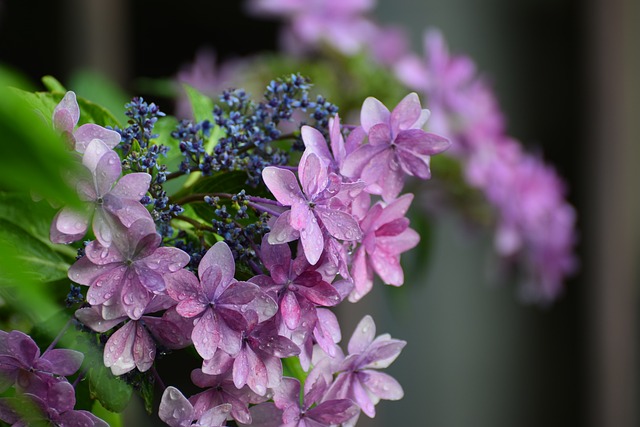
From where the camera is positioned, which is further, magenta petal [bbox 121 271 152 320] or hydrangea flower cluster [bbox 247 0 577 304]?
hydrangea flower cluster [bbox 247 0 577 304]

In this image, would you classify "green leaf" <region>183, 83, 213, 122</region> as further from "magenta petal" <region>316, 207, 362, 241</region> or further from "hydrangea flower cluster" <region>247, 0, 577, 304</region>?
"hydrangea flower cluster" <region>247, 0, 577, 304</region>

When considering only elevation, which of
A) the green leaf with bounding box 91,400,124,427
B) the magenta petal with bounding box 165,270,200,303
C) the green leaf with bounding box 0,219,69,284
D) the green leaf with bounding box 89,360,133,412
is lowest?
the green leaf with bounding box 91,400,124,427

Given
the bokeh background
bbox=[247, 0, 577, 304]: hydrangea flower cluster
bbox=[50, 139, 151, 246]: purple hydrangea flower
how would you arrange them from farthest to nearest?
the bokeh background
bbox=[247, 0, 577, 304]: hydrangea flower cluster
bbox=[50, 139, 151, 246]: purple hydrangea flower

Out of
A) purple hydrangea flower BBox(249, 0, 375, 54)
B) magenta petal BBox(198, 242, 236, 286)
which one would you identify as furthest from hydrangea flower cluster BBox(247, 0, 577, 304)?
magenta petal BBox(198, 242, 236, 286)

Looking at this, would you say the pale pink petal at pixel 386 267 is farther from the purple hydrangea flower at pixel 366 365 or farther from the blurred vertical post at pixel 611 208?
the blurred vertical post at pixel 611 208

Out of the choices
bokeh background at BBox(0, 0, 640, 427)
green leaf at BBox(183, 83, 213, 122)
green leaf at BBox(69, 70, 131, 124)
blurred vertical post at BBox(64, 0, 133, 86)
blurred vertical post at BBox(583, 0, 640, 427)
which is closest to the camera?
green leaf at BBox(183, 83, 213, 122)

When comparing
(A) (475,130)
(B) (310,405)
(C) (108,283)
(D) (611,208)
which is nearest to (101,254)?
(C) (108,283)

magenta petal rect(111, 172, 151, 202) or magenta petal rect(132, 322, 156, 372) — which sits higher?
magenta petal rect(111, 172, 151, 202)

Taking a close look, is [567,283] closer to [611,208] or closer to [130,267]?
[611,208]

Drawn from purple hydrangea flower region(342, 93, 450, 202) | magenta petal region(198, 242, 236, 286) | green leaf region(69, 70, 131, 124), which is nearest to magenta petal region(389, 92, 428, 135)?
purple hydrangea flower region(342, 93, 450, 202)
